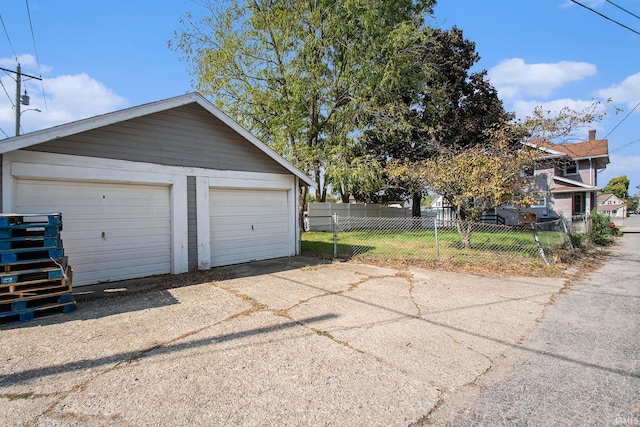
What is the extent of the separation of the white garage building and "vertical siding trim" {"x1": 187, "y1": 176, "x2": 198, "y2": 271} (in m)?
0.02

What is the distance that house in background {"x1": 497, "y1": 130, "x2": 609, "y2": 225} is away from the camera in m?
19.3

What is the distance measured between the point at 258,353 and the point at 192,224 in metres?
4.76

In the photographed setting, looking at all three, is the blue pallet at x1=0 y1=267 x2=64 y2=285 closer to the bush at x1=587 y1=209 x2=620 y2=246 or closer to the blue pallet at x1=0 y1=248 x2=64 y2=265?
the blue pallet at x1=0 y1=248 x2=64 y2=265

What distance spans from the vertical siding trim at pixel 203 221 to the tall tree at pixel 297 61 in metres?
7.70

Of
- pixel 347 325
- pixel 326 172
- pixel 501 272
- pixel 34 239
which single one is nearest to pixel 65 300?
pixel 34 239

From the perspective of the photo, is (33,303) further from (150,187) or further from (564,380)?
(564,380)

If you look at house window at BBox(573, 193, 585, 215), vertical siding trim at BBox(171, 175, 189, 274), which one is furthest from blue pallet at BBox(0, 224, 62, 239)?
house window at BBox(573, 193, 585, 215)

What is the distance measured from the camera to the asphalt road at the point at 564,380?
2250 millimetres

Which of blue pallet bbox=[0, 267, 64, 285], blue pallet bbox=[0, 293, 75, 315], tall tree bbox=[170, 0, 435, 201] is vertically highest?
tall tree bbox=[170, 0, 435, 201]

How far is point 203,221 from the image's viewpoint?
7414mm

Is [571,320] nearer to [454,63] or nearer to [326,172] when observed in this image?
[326,172]

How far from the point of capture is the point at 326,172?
14688 mm

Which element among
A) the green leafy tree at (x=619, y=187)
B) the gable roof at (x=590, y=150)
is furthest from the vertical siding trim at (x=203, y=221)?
the green leafy tree at (x=619, y=187)

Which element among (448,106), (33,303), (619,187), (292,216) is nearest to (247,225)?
(292,216)
